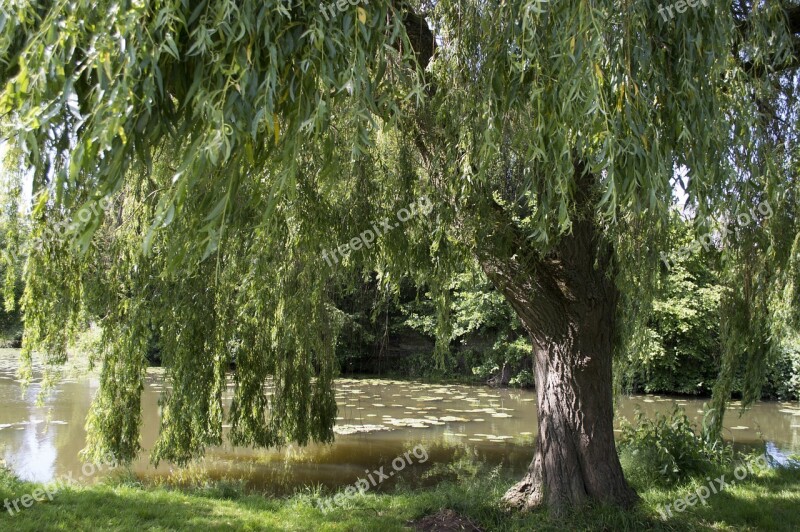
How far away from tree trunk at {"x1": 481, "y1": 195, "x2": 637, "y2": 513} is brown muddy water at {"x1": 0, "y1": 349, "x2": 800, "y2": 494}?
3108 mm

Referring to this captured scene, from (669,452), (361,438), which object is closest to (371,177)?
(669,452)

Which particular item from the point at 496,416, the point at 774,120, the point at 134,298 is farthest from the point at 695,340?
the point at 134,298

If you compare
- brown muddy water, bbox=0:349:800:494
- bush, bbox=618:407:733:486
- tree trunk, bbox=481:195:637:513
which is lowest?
brown muddy water, bbox=0:349:800:494

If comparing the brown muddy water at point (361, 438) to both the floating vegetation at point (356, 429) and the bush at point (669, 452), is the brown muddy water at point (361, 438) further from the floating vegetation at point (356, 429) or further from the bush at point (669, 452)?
the bush at point (669, 452)

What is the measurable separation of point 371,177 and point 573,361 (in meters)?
1.96

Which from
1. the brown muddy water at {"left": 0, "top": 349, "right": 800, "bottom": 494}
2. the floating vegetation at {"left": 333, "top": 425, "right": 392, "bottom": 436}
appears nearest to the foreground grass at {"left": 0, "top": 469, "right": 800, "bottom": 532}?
the brown muddy water at {"left": 0, "top": 349, "right": 800, "bottom": 494}

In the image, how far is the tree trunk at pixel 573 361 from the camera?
4.52m

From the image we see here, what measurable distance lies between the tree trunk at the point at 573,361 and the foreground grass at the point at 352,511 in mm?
207

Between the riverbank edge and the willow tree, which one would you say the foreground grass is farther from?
the willow tree

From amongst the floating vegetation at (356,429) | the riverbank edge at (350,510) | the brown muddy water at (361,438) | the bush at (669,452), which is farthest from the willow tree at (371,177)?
the floating vegetation at (356,429)

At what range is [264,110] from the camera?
5.68ft

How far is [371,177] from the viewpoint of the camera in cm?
437

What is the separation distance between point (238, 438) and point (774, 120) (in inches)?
206

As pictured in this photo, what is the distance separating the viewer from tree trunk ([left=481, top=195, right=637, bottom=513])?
452 centimetres
